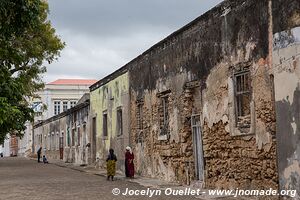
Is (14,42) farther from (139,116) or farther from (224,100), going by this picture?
(224,100)

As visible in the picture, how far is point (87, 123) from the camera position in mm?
27188

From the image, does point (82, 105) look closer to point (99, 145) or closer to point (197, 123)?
point (99, 145)

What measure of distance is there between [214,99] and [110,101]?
34.5ft

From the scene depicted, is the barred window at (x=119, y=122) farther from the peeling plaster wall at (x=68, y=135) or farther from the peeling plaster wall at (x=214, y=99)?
the peeling plaster wall at (x=68, y=135)

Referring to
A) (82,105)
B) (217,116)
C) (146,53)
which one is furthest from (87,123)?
(217,116)

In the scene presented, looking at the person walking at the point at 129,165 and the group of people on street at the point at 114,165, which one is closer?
the group of people on street at the point at 114,165

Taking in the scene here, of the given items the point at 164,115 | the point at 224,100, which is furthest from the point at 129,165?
the point at 224,100

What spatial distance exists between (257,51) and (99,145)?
1497cm

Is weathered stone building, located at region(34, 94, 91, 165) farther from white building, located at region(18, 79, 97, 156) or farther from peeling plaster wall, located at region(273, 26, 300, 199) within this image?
peeling plaster wall, located at region(273, 26, 300, 199)

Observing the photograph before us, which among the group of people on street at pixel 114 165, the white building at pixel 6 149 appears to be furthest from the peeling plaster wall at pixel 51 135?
the white building at pixel 6 149

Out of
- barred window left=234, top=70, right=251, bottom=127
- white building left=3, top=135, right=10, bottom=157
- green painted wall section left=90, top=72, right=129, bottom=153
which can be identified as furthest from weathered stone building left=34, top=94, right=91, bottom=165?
white building left=3, top=135, right=10, bottom=157

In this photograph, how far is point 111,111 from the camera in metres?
21.9

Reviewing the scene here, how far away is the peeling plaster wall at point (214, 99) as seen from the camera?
10.3 meters

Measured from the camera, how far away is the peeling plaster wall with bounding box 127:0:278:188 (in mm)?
10328
